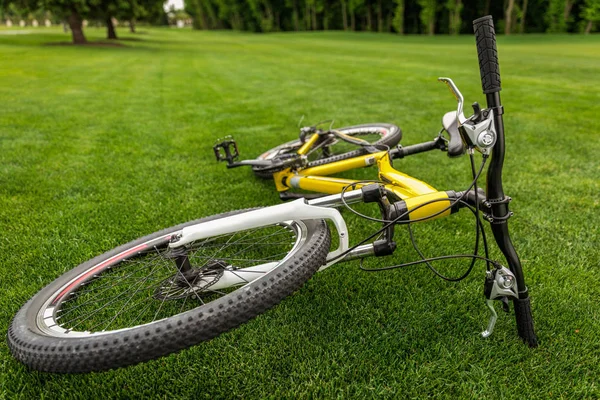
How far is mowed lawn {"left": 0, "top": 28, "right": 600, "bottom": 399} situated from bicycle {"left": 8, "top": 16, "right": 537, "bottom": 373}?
10.1 inches

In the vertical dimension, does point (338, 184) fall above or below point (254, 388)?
above

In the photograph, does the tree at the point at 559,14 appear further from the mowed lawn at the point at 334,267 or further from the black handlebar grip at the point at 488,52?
the black handlebar grip at the point at 488,52

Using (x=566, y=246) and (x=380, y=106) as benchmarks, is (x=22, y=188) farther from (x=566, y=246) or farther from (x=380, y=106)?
(x=380, y=106)

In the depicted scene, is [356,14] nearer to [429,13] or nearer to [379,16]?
[379,16]

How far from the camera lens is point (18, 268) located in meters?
2.68

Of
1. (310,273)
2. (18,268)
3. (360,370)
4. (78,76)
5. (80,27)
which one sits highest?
(80,27)

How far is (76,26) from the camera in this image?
2403 centimetres

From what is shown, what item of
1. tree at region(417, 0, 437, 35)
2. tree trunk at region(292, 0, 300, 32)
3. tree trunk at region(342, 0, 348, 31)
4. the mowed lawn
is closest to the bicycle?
the mowed lawn

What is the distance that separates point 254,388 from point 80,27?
28778 millimetres

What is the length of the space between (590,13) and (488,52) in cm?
3955

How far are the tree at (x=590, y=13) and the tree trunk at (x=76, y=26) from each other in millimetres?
37058

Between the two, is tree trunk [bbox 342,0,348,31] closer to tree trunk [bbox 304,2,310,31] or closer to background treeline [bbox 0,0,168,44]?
tree trunk [bbox 304,2,310,31]

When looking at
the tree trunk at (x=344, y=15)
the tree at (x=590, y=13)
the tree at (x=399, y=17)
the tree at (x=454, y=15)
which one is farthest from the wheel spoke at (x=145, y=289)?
the tree trunk at (x=344, y=15)

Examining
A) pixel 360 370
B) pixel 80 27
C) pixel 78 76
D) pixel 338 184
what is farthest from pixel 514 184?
pixel 80 27
